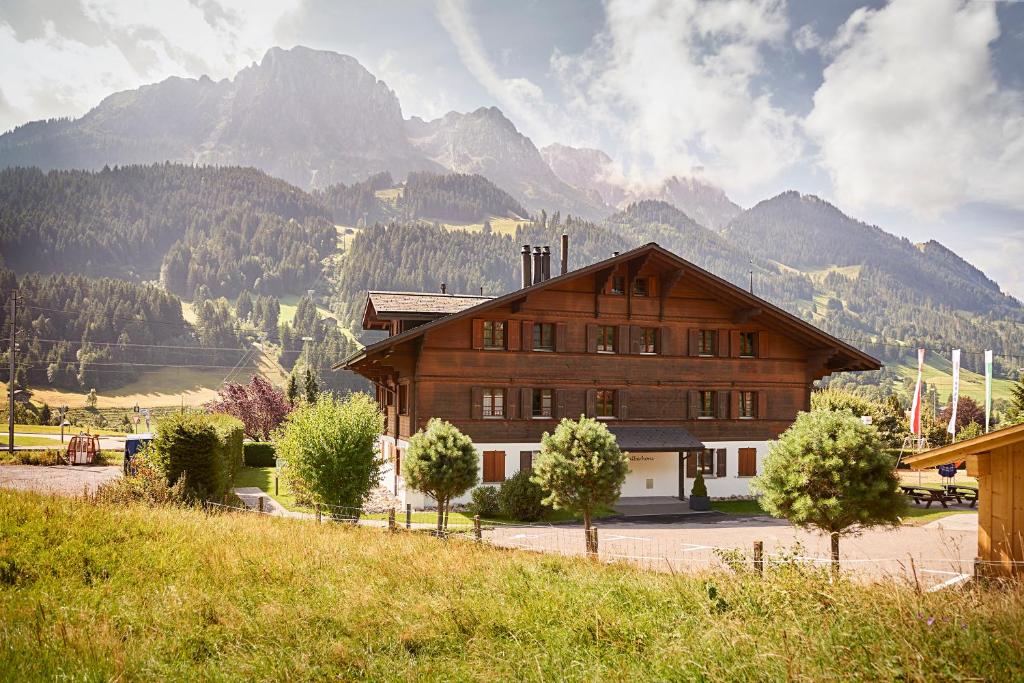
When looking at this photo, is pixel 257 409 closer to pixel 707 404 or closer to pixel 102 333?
pixel 707 404

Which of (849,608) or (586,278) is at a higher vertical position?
(586,278)

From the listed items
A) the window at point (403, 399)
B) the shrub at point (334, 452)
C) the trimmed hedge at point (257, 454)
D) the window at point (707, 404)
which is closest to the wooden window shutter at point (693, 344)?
the window at point (707, 404)

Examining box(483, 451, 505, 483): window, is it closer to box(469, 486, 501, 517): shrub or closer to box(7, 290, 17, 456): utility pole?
box(469, 486, 501, 517): shrub

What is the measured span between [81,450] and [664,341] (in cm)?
3137

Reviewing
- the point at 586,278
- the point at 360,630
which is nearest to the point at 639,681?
the point at 360,630

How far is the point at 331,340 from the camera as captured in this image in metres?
178

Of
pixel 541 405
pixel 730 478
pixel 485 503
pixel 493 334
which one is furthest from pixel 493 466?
pixel 730 478

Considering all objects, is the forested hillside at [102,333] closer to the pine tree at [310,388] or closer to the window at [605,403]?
the pine tree at [310,388]

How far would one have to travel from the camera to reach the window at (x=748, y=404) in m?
39.8

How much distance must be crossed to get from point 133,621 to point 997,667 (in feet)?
31.5

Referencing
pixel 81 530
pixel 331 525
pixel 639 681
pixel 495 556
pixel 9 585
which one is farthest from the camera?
pixel 331 525

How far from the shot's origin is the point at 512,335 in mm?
35125

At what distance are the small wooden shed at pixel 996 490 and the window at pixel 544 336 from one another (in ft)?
72.5

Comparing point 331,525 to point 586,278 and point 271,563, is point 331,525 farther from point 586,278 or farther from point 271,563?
point 586,278
